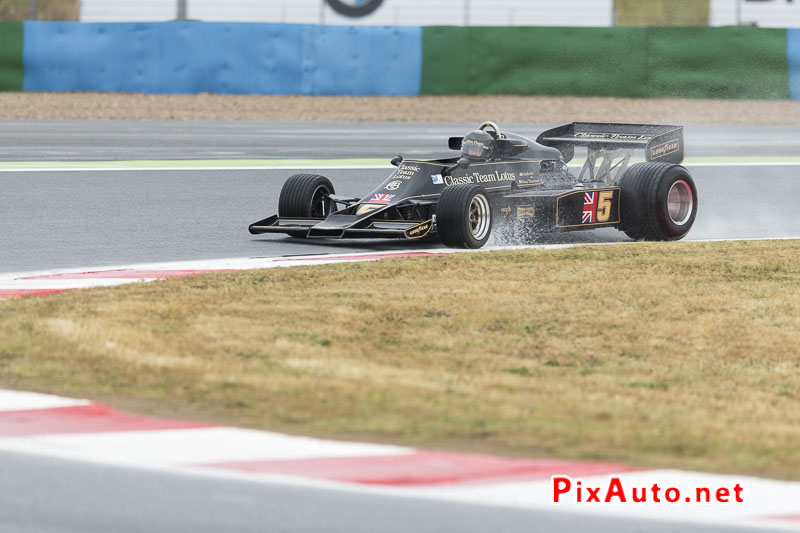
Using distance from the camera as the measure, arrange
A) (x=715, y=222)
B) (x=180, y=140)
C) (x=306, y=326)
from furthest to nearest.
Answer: (x=180, y=140) < (x=715, y=222) < (x=306, y=326)

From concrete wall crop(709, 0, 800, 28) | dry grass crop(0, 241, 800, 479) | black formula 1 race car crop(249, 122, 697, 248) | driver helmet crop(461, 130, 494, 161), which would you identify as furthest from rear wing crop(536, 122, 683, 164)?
concrete wall crop(709, 0, 800, 28)

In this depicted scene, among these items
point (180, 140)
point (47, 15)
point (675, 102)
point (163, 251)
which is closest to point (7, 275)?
point (163, 251)

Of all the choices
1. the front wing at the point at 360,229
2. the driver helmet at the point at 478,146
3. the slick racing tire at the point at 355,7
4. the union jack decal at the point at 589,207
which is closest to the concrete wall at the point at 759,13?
the slick racing tire at the point at 355,7

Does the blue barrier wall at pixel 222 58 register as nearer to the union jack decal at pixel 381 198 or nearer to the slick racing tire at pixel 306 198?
the slick racing tire at pixel 306 198

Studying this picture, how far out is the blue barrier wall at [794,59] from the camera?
2752 cm

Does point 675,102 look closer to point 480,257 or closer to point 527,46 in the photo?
point 527,46

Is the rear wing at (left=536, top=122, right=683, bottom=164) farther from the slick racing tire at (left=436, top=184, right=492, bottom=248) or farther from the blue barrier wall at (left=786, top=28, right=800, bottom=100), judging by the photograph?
the blue barrier wall at (left=786, top=28, right=800, bottom=100)

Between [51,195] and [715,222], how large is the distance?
21.1 feet

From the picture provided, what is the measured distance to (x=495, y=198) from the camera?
10477 millimetres

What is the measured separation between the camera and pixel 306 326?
6980 millimetres

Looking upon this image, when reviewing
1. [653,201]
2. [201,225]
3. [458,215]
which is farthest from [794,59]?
[458,215]

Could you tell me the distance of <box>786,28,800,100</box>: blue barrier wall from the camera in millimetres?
27516

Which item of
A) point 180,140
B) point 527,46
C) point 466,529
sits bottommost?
point 466,529

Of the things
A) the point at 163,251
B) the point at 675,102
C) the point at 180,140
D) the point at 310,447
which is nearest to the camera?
the point at 310,447
